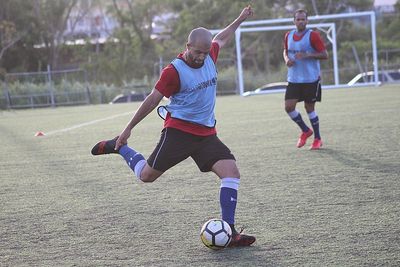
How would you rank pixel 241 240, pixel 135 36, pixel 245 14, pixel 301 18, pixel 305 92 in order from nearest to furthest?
pixel 241 240 → pixel 245 14 → pixel 301 18 → pixel 305 92 → pixel 135 36

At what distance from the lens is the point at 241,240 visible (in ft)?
15.8

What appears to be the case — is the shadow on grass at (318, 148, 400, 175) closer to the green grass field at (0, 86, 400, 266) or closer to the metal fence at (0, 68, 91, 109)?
the green grass field at (0, 86, 400, 266)

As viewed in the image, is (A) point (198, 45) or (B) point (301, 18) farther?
(B) point (301, 18)

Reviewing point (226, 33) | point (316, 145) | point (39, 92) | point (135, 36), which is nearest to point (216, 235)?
point (226, 33)

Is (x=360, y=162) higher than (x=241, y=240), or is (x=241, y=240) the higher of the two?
(x=241, y=240)

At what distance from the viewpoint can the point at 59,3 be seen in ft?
164

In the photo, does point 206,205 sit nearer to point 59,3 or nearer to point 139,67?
point 139,67

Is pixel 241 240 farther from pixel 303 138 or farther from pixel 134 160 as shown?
pixel 303 138

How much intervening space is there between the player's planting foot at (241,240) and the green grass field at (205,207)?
0.23 feet

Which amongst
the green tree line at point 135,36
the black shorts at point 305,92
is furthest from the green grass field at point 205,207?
the green tree line at point 135,36

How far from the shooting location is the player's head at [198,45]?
4.84 meters

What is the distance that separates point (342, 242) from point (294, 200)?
154 cm

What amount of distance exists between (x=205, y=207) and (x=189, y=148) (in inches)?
43.0

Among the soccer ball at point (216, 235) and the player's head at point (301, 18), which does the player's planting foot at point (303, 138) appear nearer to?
the player's head at point (301, 18)
